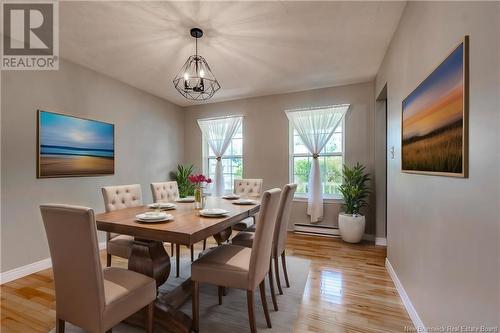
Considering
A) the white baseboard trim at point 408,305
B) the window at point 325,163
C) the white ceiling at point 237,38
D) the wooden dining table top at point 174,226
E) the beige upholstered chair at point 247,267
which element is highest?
the white ceiling at point 237,38

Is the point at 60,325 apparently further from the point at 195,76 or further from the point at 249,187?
the point at 195,76

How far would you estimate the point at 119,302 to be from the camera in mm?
1330

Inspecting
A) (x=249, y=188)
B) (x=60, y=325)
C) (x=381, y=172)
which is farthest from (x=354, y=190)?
(x=60, y=325)

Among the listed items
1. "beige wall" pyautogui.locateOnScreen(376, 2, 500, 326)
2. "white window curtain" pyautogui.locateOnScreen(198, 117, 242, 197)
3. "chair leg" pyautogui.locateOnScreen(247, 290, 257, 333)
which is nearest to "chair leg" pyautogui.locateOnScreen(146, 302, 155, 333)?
"chair leg" pyautogui.locateOnScreen(247, 290, 257, 333)

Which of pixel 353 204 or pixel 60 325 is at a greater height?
pixel 353 204

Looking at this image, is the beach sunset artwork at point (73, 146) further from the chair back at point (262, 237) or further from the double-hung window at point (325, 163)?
the double-hung window at point (325, 163)

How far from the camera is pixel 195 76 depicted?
3449 millimetres

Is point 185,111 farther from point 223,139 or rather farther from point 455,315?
point 455,315

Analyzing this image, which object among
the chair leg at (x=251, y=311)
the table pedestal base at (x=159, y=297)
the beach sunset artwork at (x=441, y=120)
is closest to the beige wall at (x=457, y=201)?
the beach sunset artwork at (x=441, y=120)

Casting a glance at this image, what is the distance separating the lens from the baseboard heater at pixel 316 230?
13.4 feet

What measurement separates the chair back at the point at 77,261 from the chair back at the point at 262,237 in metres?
0.90

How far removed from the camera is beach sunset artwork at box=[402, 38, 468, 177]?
119 cm

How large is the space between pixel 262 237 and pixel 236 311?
0.84 m

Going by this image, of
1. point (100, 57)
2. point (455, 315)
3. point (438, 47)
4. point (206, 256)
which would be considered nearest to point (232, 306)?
point (206, 256)
